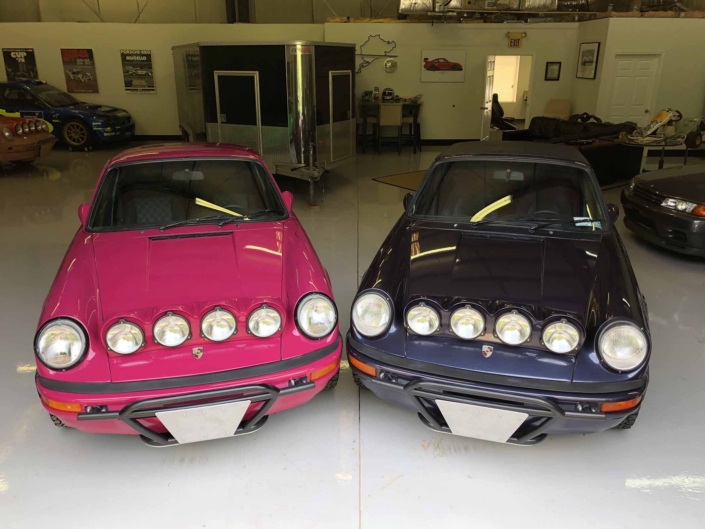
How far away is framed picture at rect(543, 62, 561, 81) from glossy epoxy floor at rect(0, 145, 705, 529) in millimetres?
10105

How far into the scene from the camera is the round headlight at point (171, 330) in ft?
7.43

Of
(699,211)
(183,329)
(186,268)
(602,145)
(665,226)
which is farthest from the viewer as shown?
(602,145)

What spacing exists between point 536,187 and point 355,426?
1.82m

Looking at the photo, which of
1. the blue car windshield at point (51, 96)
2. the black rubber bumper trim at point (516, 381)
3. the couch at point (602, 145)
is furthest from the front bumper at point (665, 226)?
the blue car windshield at point (51, 96)

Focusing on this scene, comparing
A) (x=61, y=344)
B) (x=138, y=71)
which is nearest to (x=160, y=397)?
(x=61, y=344)

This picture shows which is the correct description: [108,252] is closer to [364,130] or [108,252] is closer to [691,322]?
[691,322]

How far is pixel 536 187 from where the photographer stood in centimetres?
322

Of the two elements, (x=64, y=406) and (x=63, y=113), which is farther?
(x=63, y=113)

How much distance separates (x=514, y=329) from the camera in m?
2.26

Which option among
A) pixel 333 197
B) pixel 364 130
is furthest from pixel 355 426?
pixel 364 130

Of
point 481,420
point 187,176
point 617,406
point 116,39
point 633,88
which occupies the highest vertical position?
point 116,39

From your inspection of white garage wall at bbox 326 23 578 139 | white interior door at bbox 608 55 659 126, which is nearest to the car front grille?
white interior door at bbox 608 55 659 126

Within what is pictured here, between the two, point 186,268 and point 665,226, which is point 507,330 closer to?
point 186,268

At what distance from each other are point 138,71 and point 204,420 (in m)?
12.3
